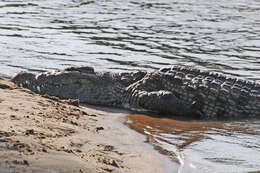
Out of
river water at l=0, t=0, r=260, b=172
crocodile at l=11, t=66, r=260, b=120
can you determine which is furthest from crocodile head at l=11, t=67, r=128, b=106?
river water at l=0, t=0, r=260, b=172

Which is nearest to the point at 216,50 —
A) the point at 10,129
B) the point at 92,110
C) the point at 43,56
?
the point at 43,56

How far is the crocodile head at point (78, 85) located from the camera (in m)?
7.46

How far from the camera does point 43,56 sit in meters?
10.3

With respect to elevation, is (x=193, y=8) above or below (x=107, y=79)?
above

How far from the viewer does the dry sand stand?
3.63m

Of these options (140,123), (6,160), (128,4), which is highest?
(128,4)

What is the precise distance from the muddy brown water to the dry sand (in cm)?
19

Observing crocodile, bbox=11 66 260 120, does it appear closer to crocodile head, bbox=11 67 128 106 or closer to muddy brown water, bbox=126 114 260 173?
crocodile head, bbox=11 67 128 106

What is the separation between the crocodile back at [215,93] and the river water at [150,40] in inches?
20.4

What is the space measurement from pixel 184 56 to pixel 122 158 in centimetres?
653

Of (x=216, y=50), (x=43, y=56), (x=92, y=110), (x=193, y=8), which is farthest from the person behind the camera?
(x=193, y=8)

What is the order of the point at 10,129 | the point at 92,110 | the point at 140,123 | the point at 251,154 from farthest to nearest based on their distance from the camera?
the point at 92,110 → the point at 140,123 → the point at 251,154 → the point at 10,129

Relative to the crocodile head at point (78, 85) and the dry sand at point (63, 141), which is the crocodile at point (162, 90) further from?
the dry sand at point (63, 141)

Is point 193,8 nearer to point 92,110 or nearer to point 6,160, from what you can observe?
point 92,110
